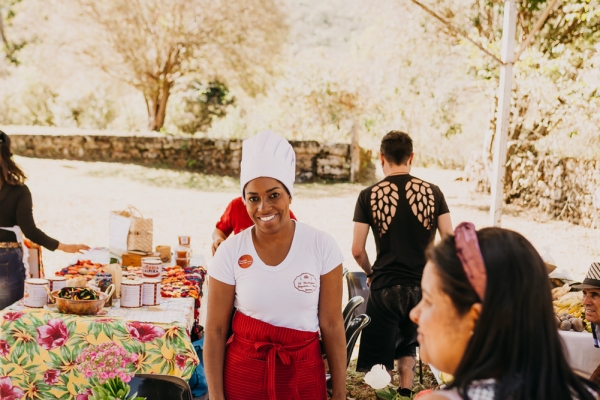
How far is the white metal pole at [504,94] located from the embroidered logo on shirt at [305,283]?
13.0 ft

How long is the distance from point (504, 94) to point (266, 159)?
4058 mm

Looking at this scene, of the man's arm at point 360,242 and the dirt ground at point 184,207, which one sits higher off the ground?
the man's arm at point 360,242

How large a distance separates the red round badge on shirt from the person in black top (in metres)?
2.34

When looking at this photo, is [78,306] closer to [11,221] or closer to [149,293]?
[149,293]

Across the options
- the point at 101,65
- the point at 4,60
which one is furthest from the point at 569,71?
the point at 4,60

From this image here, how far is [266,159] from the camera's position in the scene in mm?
2164

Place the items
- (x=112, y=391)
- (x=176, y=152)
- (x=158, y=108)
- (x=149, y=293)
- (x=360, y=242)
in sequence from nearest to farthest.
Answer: (x=112, y=391) → (x=149, y=293) → (x=360, y=242) → (x=176, y=152) → (x=158, y=108)

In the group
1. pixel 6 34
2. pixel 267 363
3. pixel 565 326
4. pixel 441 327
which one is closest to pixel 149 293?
pixel 267 363

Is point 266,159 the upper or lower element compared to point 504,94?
lower

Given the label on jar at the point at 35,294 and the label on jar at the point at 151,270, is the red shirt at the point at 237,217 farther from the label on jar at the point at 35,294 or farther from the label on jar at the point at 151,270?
the label on jar at the point at 35,294

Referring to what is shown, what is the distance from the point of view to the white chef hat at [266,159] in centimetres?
217

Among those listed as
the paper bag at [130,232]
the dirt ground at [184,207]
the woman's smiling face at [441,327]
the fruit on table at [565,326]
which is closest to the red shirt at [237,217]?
the paper bag at [130,232]

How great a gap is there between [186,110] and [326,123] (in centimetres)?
890

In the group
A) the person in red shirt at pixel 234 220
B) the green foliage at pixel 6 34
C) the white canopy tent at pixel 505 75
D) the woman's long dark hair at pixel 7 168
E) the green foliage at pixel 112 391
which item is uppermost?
the green foliage at pixel 6 34
